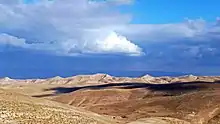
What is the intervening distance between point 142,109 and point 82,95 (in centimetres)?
4699

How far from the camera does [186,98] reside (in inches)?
3123

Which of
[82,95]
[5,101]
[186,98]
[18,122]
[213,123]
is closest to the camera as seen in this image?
[18,122]

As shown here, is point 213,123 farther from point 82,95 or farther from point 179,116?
point 82,95

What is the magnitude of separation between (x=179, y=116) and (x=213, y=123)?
196 inches

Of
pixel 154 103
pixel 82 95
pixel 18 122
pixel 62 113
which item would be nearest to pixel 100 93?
pixel 82 95

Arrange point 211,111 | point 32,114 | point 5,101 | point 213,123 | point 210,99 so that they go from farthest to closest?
point 210,99 < point 211,111 < point 213,123 < point 5,101 < point 32,114

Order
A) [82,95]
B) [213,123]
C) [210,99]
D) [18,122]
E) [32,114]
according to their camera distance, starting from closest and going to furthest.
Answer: [18,122], [32,114], [213,123], [210,99], [82,95]

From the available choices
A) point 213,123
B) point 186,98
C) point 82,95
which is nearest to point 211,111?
point 213,123

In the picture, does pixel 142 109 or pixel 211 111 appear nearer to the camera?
pixel 211 111

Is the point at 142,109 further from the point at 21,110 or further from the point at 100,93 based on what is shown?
the point at 100,93

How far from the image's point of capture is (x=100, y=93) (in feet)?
400

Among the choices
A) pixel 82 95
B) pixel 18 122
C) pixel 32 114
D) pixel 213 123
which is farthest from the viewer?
pixel 82 95

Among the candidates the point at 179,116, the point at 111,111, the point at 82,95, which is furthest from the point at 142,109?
the point at 82,95

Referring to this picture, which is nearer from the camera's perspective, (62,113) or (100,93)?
(62,113)
